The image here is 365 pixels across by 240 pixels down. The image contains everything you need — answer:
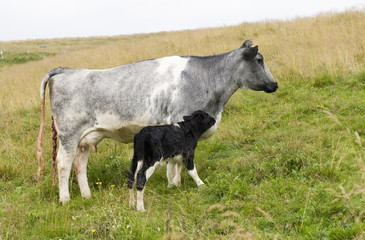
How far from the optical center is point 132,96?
5.39 meters

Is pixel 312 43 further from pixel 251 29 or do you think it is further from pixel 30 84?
pixel 30 84

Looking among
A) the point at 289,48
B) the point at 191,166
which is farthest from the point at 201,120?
the point at 289,48

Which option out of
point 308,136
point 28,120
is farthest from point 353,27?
point 28,120

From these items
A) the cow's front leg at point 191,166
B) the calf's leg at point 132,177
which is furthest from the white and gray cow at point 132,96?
the calf's leg at point 132,177

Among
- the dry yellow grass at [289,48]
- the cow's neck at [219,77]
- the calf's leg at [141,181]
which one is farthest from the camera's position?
the dry yellow grass at [289,48]

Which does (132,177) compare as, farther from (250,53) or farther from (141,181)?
(250,53)

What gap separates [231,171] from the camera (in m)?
5.70

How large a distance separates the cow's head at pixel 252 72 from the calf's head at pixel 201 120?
938 millimetres

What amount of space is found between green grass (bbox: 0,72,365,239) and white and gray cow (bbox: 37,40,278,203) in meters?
0.70

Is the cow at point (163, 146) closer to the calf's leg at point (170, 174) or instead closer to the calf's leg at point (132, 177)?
the calf's leg at point (132, 177)

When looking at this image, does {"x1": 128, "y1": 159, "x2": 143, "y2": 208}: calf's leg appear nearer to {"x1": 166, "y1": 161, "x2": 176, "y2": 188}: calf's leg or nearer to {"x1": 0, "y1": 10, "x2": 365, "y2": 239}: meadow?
{"x1": 0, "y1": 10, "x2": 365, "y2": 239}: meadow

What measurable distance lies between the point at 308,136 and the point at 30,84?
1083 centimetres

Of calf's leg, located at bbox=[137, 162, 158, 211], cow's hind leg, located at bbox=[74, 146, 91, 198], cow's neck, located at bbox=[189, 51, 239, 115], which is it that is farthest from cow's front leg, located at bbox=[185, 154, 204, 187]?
cow's hind leg, located at bbox=[74, 146, 91, 198]

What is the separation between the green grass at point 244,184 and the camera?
3844mm
